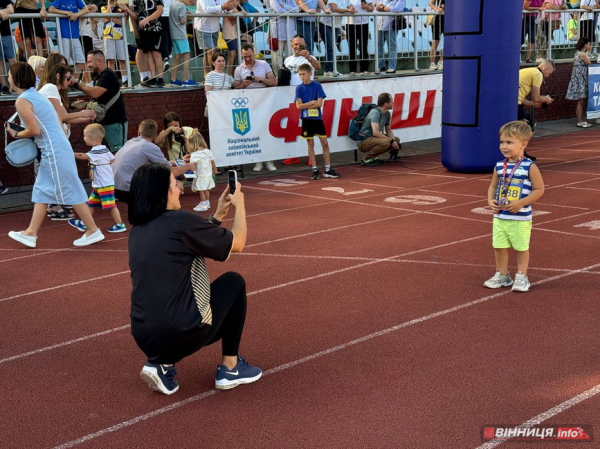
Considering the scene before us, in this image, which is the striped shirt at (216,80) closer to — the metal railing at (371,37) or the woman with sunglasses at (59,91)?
the metal railing at (371,37)

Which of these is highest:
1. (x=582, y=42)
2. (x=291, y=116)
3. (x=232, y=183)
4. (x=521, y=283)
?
(x=582, y=42)

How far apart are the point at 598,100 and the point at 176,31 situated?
12516 mm

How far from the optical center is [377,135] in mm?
15297

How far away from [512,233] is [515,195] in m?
0.34

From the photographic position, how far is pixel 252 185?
13.7 metres

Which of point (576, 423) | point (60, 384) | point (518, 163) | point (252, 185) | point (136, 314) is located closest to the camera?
point (576, 423)

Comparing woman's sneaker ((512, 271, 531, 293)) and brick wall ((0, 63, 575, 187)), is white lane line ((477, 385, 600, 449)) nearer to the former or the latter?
woman's sneaker ((512, 271, 531, 293))

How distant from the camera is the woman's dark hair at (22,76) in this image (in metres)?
8.73

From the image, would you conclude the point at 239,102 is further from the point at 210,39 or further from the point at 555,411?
the point at 555,411

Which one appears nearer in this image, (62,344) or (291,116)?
(62,344)

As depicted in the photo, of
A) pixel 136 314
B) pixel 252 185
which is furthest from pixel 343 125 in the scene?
pixel 136 314

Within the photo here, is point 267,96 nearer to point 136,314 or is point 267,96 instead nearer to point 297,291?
point 297,291

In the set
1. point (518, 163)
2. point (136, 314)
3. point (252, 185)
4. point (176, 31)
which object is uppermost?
point (176, 31)

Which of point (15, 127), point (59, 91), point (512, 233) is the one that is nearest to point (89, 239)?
point (15, 127)
